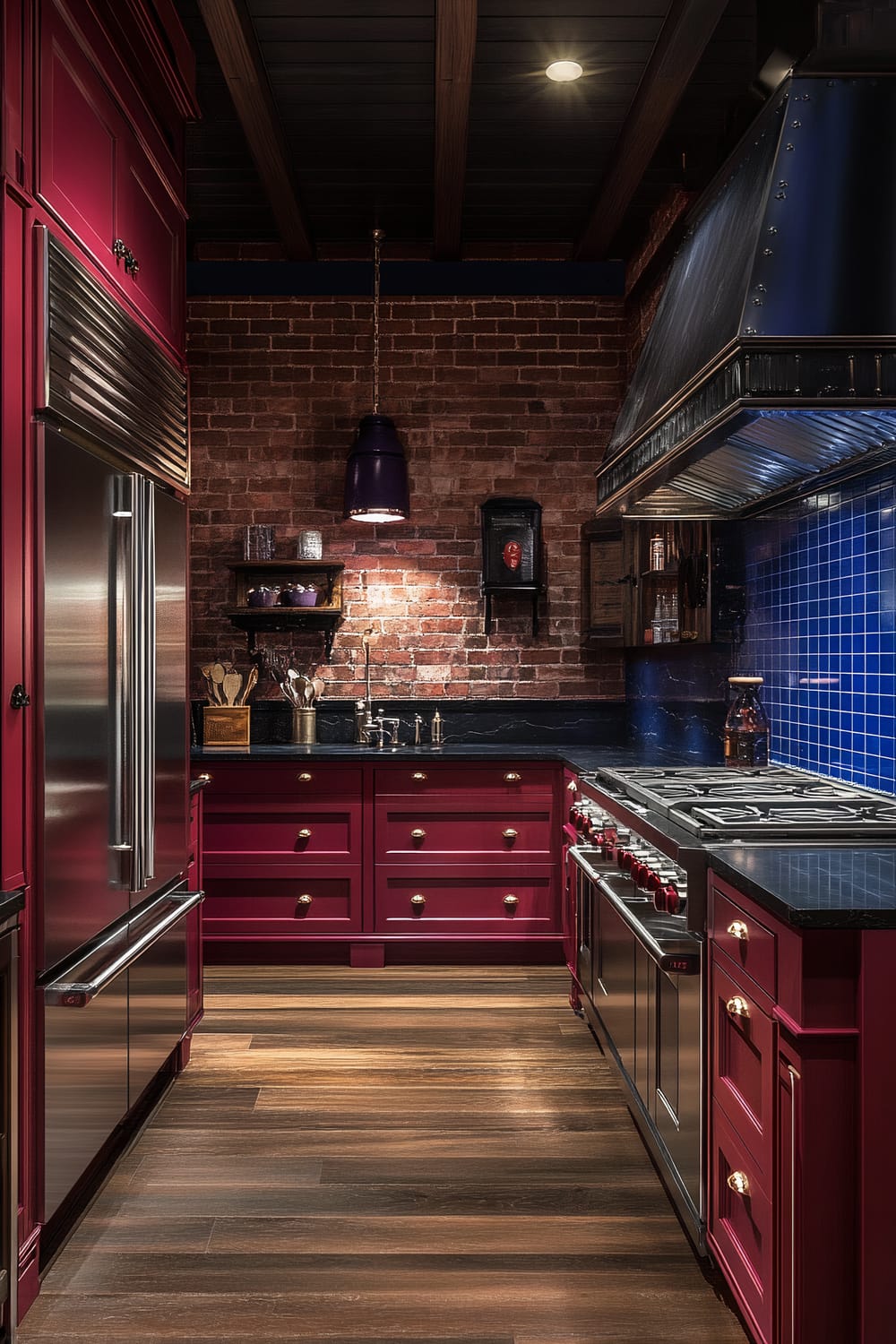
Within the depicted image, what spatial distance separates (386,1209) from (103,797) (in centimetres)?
118

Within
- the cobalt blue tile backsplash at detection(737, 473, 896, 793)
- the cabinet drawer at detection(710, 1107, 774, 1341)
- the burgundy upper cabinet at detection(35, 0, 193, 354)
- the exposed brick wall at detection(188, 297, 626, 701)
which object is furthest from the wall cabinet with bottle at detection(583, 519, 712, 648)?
the cabinet drawer at detection(710, 1107, 774, 1341)

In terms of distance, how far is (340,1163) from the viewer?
264 centimetres

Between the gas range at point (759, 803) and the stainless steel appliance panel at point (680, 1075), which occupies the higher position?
the gas range at point (759, 803)

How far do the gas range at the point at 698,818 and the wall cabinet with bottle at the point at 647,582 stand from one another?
2.29 feet

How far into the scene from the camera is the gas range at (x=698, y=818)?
6.97 feet

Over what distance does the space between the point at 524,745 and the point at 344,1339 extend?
3152 mm

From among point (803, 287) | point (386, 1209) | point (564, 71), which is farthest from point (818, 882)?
point (564, 71)

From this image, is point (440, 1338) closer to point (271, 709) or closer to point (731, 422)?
point (731, 422)

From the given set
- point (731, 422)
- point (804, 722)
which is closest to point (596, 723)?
point (804, 722)

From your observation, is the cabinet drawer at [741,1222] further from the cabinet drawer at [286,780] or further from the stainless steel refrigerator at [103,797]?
the cabinet drawer at [286,780]

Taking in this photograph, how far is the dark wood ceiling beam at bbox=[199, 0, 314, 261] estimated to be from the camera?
9.82ft

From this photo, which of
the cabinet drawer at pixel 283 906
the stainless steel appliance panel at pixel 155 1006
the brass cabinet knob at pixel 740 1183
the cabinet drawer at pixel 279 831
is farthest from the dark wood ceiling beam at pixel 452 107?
the brass cabinet knob at pixel 740 1183

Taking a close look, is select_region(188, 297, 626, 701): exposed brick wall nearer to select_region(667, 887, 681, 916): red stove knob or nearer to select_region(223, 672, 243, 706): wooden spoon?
select_region(223, 672, 243, 706): wooden spoon

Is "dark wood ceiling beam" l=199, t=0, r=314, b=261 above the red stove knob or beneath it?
above
